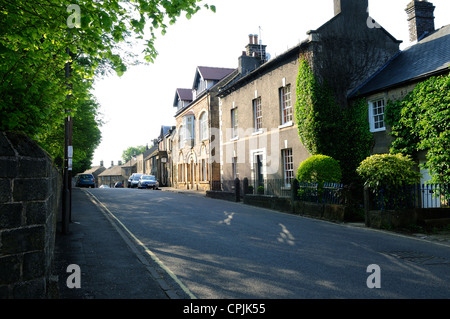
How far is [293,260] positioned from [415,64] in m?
13.1

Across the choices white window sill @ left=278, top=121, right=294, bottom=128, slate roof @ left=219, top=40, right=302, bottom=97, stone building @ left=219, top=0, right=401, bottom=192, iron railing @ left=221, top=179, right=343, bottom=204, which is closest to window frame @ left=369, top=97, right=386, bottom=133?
stone building @ left=219, top=0, right=401, bottom=192

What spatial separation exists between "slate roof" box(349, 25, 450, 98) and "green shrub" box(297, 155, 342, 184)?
4330 millimetres

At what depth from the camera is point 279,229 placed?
10312 millimetres

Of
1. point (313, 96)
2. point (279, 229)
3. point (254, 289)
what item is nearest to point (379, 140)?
point (313, 96)

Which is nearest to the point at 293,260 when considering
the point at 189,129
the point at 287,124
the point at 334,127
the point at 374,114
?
the point at 334,127

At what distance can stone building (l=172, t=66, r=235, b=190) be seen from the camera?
3203 cm

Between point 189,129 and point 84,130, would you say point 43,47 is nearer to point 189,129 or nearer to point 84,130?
point 84,130

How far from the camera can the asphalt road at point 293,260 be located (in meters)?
5.06

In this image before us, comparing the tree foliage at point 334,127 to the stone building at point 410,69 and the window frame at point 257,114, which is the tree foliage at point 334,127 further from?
the window frame at point 257,114

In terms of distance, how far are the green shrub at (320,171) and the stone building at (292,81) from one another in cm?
323

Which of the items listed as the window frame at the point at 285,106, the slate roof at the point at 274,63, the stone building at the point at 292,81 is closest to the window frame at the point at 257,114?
the stone building at the point at 292,81

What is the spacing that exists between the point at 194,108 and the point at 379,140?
77.1ft

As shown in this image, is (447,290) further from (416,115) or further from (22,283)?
(416,115)

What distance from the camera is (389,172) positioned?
1105cm
